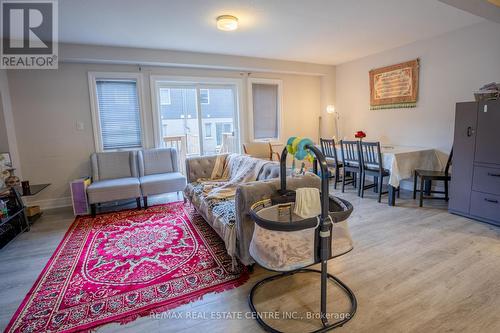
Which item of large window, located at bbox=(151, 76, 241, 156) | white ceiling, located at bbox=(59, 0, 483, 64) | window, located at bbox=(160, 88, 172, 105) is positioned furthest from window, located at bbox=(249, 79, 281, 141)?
window, located at bbox=(160, 88, 172, 105)

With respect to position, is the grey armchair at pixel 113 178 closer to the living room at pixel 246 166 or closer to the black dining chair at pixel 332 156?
the living room at pixel 246 166

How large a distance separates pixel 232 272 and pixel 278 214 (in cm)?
75

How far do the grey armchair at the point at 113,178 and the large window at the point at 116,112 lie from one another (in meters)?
0.32

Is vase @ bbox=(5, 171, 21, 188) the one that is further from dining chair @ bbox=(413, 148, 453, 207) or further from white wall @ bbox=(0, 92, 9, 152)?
dining chair @ bbox=(413, 148, 453, 207)

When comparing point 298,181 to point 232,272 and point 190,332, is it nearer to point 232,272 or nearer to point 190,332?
point 232,272

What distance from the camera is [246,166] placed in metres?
3.38

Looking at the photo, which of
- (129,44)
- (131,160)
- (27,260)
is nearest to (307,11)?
(129,44)

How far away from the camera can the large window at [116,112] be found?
4289mm

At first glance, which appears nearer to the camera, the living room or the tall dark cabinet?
the living room

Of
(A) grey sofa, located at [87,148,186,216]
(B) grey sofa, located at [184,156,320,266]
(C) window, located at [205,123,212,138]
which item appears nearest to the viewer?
(B) grey sofa, located at [184,156,320,266]

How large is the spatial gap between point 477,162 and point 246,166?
269cm

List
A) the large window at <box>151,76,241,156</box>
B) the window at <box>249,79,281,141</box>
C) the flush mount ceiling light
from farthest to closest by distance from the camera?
the window at <box>249,79,281,141</box>
the large window at <box>151,76,241,156</box>
the flush mount ceiling light

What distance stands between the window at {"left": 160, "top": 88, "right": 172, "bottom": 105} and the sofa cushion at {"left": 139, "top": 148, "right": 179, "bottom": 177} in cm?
92

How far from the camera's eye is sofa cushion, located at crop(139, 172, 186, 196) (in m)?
3.90
